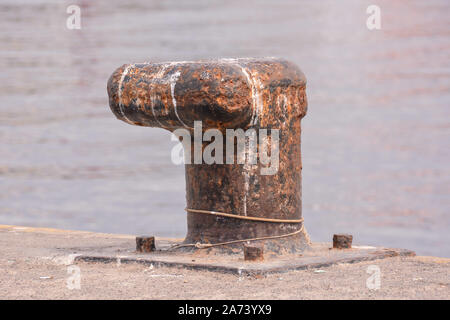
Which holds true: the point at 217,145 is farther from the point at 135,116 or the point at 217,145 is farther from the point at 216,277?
the point at 216,277

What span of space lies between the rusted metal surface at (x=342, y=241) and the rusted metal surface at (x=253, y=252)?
717mm

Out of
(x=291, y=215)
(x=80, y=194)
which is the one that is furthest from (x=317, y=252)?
(x=80, y=194)

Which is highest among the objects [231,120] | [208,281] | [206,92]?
[206,92]

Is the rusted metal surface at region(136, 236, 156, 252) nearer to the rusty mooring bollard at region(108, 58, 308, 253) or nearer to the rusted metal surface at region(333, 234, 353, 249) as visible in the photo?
the rusty mooring bollard at region(108, 58, 308, 253)

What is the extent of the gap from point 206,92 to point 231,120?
0.69 feet

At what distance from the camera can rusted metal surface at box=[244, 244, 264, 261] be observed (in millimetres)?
5059

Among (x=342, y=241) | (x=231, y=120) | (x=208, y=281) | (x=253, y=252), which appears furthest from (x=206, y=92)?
(x=342, y=241)

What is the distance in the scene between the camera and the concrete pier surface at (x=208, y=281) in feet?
14.6

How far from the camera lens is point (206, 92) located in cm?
508

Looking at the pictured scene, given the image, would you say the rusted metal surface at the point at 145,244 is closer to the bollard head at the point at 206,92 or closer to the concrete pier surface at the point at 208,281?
the concrete pier surface at the point at 208,281

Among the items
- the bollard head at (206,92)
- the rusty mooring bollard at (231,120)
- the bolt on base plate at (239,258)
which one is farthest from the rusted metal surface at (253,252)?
the bollard head at (206,92)

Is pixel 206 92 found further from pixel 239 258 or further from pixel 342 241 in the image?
pixel 342 241

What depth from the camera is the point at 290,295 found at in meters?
4.38

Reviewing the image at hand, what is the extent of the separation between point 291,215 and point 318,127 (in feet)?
38.8
